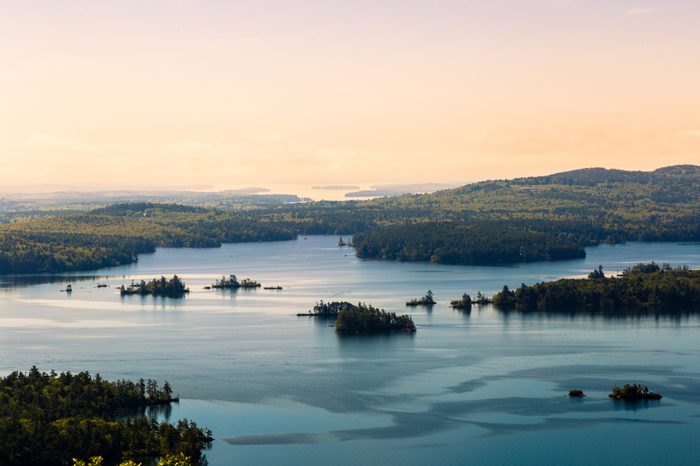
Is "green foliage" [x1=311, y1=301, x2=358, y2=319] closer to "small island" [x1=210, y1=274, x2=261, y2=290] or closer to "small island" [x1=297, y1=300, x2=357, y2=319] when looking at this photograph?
"small island" [x1=297, y1=300, x2=357, y2=319]

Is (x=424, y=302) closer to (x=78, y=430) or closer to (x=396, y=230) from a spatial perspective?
(x=78, y=430)

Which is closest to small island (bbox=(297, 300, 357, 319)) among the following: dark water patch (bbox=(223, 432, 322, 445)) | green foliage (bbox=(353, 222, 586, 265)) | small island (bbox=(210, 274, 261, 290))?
small island (bbox=(210, 274, 261, 290))

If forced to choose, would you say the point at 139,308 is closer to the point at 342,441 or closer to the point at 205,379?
the point at 205,379

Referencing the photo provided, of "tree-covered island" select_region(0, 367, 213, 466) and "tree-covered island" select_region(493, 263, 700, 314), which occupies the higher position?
"tree-covered island" select_region(493, 263, 700, 314)

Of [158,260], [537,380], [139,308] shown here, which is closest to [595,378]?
[537,380]

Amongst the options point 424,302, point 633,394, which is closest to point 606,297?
point 424,302

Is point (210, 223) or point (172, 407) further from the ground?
point (210, 223)
